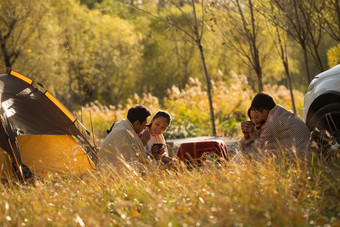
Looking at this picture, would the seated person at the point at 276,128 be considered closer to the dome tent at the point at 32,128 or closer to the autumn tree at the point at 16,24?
the dome tent at the point at 32,128

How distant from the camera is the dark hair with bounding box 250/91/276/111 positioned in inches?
221

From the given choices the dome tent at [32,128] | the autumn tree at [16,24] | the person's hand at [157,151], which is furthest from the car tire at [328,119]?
the autumn tree at [16,24]

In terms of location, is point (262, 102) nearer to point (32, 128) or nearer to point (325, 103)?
point (325, 103)

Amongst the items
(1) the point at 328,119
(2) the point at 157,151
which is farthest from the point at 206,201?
(2) the point at 157,151

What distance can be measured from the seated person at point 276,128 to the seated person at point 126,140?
140 cm

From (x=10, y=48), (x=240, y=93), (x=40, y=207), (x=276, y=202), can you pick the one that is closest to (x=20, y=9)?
(x=10, y=48)

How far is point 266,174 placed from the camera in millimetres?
4359

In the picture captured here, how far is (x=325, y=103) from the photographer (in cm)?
580

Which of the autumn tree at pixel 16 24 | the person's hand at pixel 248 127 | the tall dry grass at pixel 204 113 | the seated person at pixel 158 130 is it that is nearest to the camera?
the person's hand at pixel 248 127

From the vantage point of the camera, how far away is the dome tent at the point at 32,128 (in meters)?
7.30

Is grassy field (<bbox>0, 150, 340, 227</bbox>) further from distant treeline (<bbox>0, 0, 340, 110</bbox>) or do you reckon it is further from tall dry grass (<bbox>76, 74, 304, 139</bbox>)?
distant treeline (<bbox>0, 0, 340, 110</bbox>)

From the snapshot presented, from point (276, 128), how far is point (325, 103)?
737 mm

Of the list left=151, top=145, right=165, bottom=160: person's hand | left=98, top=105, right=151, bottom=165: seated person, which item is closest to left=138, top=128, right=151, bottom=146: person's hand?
left=151, top=145, right=165, bottom=160: person's hand

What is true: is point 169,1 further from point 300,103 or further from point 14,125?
point 300,103
